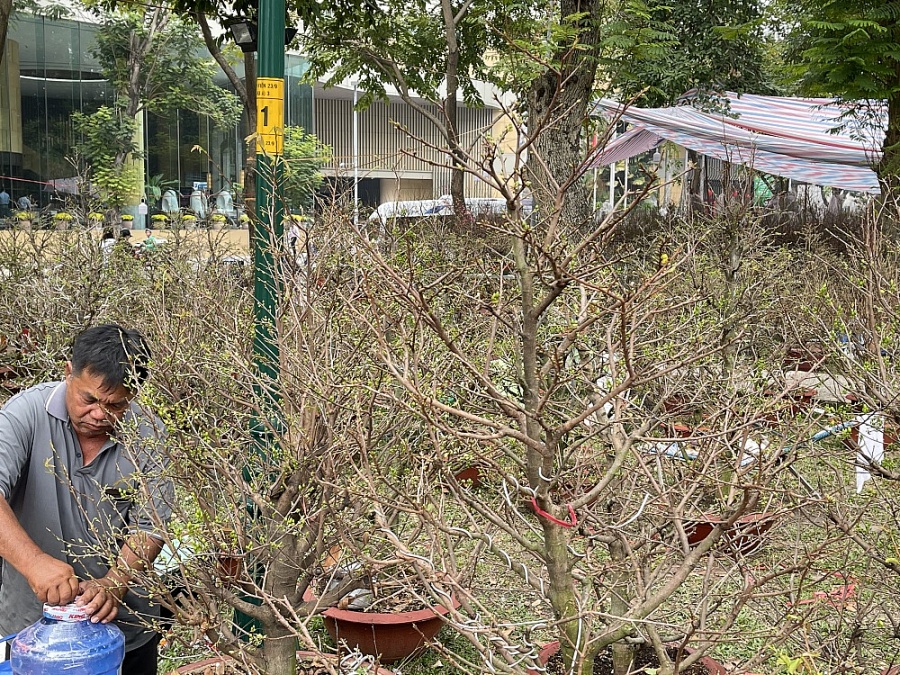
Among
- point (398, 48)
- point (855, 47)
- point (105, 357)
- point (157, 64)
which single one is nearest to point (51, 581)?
point (105, 357)

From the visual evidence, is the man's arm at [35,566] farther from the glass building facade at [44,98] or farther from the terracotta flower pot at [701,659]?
the glass building facade at [44,98]

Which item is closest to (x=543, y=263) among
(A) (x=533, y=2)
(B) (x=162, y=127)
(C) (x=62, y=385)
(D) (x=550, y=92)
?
(C) (x=62, y=385)

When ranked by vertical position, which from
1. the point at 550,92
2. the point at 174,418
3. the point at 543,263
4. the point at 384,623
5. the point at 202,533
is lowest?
the point at 384,623

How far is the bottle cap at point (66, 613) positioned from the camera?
8.40 feet

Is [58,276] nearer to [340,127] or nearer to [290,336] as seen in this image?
[290,336]

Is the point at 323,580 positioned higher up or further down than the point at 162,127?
further down

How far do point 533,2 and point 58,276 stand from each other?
586 cm

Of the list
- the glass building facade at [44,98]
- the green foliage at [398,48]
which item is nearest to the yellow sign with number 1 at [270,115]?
the green foliage at [398,48]

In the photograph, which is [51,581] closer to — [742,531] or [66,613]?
[66,613]

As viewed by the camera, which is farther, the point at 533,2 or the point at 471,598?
the point at 533,2

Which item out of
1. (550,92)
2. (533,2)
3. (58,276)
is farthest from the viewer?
(533,2)

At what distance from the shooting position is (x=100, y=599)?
2664 millimetres

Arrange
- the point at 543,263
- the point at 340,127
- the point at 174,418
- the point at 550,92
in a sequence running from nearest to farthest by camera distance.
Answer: the point at 543,263, the point at 174,418, the point at 550,92, the point at 340,127

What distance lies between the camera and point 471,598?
2289mm
